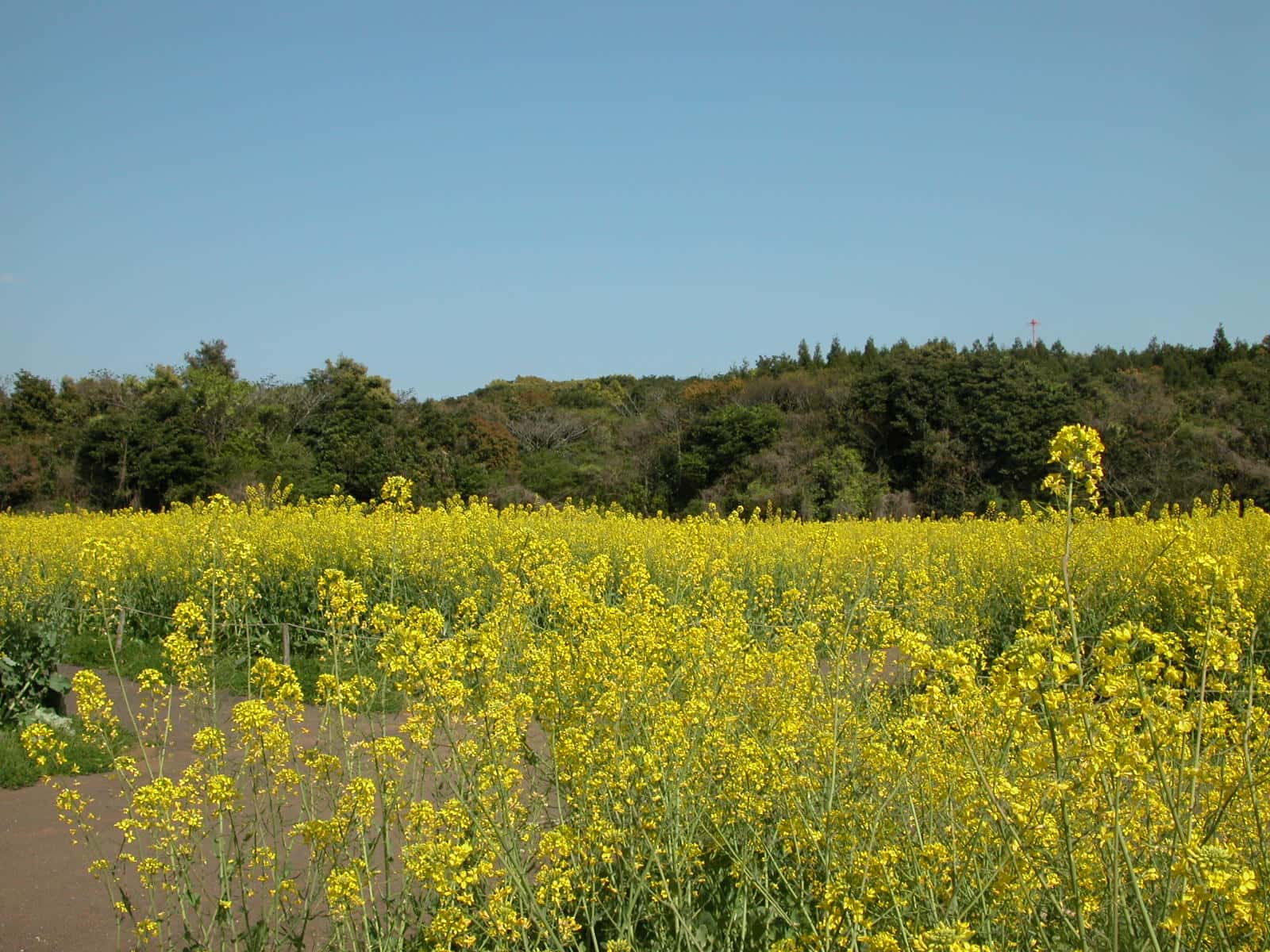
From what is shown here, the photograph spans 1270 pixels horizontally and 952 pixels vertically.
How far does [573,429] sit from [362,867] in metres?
33.6

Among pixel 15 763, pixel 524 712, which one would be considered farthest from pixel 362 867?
pixel 15 763

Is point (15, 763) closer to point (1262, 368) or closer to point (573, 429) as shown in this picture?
point (1262, 368)

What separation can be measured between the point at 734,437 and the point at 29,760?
23.3 meters

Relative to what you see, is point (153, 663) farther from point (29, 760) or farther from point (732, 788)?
point (732, 788)

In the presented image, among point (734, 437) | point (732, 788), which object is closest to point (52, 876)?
point (732, 788)

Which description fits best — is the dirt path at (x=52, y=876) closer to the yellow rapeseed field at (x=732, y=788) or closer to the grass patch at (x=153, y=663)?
the yellow rapeseed field at (x=732, y=788)

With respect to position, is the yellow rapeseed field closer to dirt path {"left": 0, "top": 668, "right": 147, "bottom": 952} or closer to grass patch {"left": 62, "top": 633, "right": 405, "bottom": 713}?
dirt path {"left": 0, "top": 668, "right": 147, "bottom": 952}

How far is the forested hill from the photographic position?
22.9 metres

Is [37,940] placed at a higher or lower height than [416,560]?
lower

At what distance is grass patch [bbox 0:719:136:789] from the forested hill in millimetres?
17757

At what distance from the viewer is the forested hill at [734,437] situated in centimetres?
2288

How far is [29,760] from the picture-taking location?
623 centimetres

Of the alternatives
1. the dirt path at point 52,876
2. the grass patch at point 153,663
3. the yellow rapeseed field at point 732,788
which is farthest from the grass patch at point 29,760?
the yellow rapeseed field at point 732,788

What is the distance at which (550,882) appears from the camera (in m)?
2.63
